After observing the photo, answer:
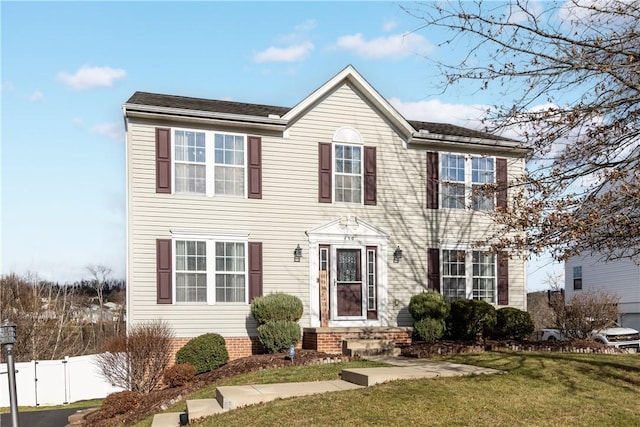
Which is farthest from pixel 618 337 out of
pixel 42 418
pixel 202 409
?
pixel 42 418

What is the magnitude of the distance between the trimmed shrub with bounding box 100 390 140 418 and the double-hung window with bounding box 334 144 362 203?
24.7 ft

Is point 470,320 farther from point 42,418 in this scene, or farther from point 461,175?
point 42,418

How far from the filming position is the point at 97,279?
136 feet

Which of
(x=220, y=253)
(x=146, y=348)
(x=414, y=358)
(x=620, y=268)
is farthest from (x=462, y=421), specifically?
(x=620, y=268)

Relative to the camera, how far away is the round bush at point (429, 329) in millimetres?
16516

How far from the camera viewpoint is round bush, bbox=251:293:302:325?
15320mm

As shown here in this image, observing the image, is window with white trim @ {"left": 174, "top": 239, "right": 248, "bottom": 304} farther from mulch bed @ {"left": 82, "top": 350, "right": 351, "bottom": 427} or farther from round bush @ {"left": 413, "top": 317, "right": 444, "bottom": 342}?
round bush @ {"left": 413, "top": 317, "right": 444, "bottom": 342}

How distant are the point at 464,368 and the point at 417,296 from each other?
5.94 m

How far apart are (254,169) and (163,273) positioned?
350cm

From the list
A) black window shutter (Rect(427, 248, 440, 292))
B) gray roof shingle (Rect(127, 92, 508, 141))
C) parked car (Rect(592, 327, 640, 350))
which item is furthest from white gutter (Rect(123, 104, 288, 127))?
parked car (Rect(592, 327, 640, 350))

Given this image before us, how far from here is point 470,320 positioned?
17.2 m

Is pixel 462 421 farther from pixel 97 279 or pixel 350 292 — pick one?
pixel 97 279

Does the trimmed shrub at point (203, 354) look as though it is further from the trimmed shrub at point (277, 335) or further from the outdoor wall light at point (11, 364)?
the outdoor wall light at point (11, 364)

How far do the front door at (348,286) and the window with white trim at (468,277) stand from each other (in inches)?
106
